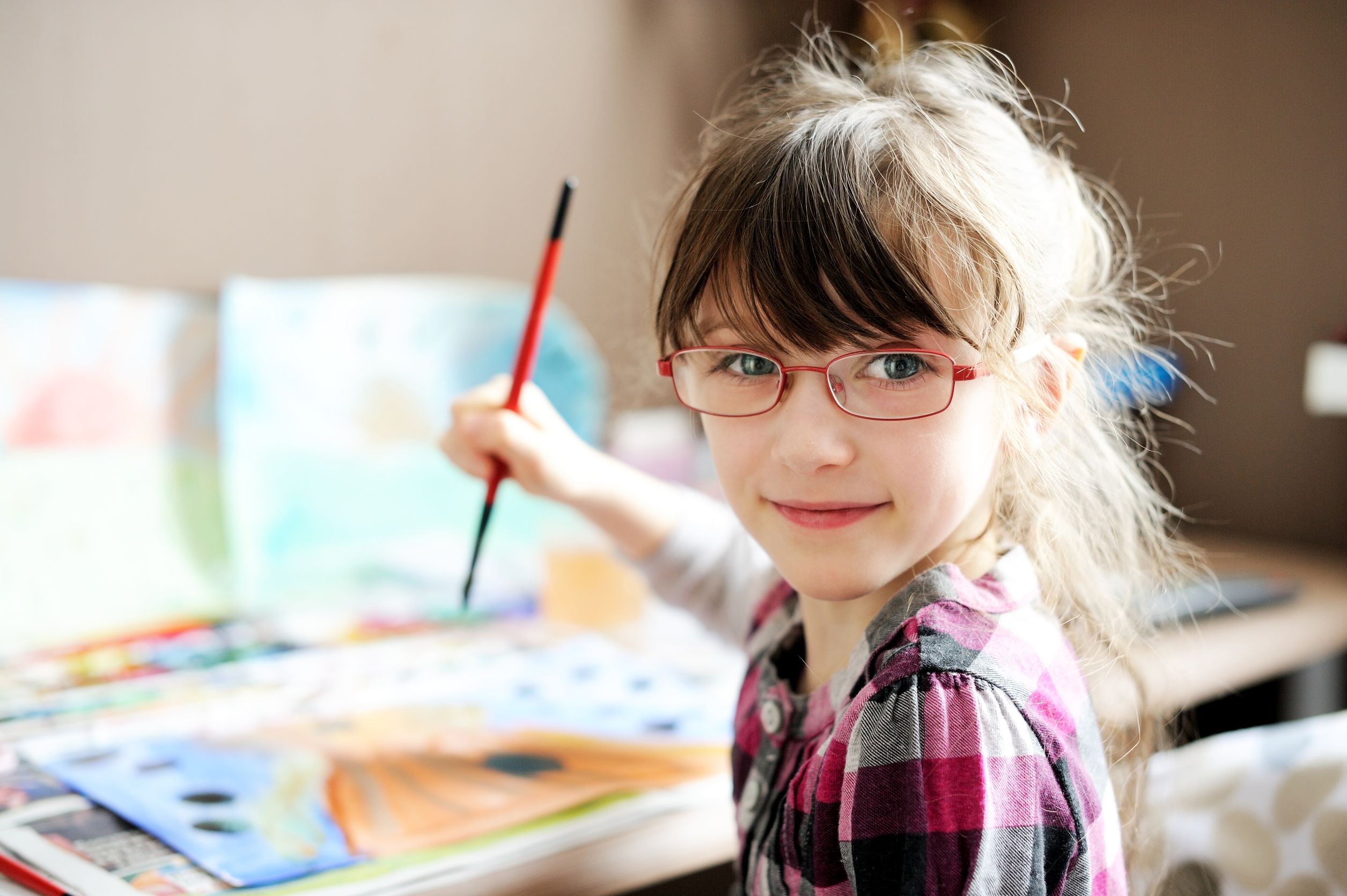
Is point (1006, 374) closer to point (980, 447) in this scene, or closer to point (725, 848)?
point (980, 447)

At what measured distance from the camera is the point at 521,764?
79cm

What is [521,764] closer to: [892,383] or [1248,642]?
[892,383]

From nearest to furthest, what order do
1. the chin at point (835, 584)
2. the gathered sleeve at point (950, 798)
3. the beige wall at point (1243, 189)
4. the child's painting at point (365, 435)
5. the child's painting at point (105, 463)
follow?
the gathered sleeve at point (950, 798), the chin at point (835, 584), the child's painting at point (105, 463), the child's painting at point (365, 435), the beige wall at point (1243, 189)

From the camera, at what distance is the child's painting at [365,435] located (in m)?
1.21

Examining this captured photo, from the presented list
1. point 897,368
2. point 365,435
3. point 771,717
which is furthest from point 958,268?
point 365,435

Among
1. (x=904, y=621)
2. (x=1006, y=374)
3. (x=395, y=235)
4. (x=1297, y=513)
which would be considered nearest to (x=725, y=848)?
(x=904, y=621)

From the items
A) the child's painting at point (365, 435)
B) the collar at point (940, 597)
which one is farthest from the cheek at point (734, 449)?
the child's painting at point (365, 435)

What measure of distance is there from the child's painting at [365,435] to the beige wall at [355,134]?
0.20 ft

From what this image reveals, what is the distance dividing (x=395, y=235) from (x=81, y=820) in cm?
82

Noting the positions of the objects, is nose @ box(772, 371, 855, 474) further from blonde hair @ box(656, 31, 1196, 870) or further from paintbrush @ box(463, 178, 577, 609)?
paintbrush @ box(463, 178, 577, 609)

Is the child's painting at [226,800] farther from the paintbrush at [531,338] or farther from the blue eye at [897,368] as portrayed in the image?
the blue eye at [897,368]

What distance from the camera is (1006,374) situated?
1.97 ft

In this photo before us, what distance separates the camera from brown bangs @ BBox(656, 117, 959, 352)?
0.57 m

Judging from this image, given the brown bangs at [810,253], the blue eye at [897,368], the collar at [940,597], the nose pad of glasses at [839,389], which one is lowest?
the collar at [940,597]
